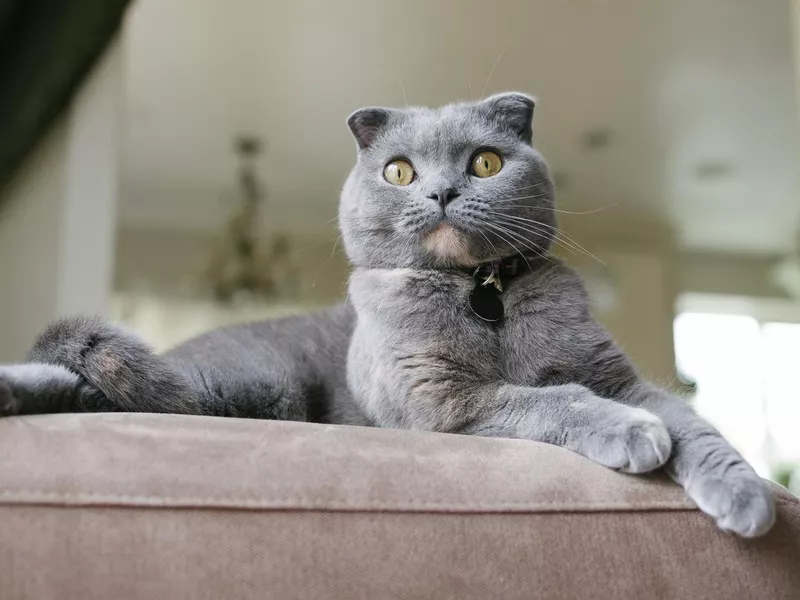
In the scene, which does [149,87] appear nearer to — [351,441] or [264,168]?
[264,168]

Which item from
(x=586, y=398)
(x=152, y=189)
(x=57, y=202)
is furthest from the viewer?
(x=152, y=189)

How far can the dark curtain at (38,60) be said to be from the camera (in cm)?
186

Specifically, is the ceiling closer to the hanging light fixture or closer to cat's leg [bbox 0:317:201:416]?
the hanging light fixture

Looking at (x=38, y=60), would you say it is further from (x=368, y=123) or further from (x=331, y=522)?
(x=331, y=522)

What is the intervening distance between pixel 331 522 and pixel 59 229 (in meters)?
1.68

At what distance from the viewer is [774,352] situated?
610 centimetres

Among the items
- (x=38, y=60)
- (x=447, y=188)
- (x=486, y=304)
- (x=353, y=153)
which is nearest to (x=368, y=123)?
(x=447, y=188)

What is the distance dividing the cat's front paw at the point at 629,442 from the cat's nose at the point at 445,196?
1.17ft

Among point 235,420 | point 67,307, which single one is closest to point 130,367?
point 235,420

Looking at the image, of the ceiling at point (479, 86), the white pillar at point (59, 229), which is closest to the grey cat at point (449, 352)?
the white pillar at point (59, 229)

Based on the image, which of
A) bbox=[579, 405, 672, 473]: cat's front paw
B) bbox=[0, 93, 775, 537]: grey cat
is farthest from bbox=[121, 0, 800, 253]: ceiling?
bbox=[579, 405, 672, 473]: cat's front paw

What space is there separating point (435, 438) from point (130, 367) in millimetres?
350

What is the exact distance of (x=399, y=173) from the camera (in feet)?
3.62

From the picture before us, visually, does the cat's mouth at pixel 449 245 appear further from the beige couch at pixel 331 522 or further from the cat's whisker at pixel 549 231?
the beige couch at pixel 331 522
